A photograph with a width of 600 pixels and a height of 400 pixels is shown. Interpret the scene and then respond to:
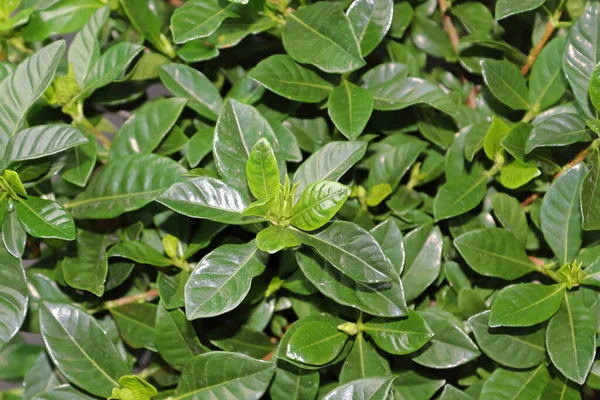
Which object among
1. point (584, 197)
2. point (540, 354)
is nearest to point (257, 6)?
point (584, 197)

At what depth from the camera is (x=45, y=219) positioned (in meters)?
0.95

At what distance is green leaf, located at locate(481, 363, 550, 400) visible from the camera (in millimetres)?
992

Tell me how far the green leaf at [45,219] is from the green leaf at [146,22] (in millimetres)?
330

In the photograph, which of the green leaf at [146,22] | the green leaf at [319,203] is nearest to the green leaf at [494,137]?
the green leaf at [319,203]

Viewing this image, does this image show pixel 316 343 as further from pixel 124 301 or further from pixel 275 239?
pixel 124 301

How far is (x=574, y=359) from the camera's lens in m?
0.93

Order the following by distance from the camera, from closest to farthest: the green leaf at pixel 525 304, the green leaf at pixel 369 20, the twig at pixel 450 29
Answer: the green leaf at pixel 525 304 → the green leaf at pixel 369 20 → the twig at pixel 450 29

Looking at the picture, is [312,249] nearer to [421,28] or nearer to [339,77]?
[339,77]

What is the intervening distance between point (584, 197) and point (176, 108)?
2.00ft

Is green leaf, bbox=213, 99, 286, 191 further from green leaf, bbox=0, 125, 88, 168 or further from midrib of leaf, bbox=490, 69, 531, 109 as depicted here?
midrib of leaf, bbox=490, 69, 531, 109

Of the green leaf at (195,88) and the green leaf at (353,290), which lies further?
the green leaf at (195,88)

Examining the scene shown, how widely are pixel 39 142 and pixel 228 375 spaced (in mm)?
408

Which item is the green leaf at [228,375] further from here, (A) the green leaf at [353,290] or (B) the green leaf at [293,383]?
(A) the green leaf at [353,290]

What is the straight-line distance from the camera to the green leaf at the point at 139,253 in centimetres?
101
